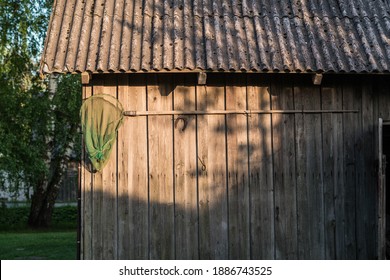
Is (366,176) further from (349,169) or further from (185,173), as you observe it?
(185,173)

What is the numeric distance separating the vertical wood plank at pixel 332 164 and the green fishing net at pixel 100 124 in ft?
10.6

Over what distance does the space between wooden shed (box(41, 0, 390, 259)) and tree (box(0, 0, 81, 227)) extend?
12.1 meters

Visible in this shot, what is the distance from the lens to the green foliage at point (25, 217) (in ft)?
89.7

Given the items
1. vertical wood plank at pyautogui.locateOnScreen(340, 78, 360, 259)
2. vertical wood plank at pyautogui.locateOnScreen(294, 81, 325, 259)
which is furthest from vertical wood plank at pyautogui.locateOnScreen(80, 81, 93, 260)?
vertical wood plank at pyautogui.locateOnScreen(340, 78, 360, 259)

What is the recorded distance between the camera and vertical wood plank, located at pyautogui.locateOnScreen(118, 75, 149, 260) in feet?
33.9

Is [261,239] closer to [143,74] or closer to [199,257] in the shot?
[199,257]

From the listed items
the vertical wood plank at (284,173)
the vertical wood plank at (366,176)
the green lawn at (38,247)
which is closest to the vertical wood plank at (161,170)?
the vertical wood plank at (284,173)

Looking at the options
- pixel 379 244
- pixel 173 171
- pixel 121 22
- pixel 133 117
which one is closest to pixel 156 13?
pixel 121 22

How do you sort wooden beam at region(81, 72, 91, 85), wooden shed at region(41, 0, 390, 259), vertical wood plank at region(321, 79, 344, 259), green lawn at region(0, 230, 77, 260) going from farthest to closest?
green lawn at region(0, 230, 77, 260)
vertical wood plank at region(321, 79, 344, 259)
wooden shed at region(41, 0, 390, 259)
wooden beam at region(81, 72, 91, 85)

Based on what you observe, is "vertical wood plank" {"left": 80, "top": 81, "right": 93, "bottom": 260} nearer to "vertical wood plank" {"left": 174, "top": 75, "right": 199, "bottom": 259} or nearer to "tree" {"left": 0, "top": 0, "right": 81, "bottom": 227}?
"vertical wood plank" {"left": 174, "top": 75, "right": 199, "bottom": 259}

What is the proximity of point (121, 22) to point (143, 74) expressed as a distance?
992 millimetres

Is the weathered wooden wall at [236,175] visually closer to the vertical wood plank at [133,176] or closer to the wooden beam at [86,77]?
the vertical wood plank at [133,176]

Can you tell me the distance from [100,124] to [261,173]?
2577mm

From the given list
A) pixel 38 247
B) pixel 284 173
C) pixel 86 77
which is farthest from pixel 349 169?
pixel 38 247
